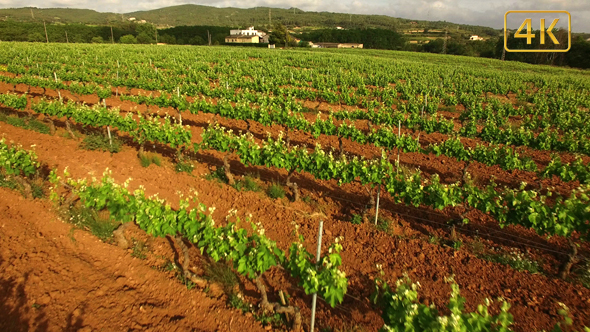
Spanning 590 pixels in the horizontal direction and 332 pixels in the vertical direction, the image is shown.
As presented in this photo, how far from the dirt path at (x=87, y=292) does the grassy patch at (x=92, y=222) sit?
0.17 m

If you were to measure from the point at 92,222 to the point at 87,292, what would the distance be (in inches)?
79.3

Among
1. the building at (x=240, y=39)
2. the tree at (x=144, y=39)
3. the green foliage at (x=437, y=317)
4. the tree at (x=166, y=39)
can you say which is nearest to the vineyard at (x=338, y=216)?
the green foliage at (x=437, y=317)

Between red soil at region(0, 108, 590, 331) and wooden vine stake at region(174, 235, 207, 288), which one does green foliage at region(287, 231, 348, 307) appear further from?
wooden vine stake at region(174, 235, 207, 288)

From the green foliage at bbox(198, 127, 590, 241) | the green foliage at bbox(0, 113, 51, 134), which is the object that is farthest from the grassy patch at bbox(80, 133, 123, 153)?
the green foliage at bbox(198, 127, 590, 241)

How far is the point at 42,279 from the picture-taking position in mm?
5547

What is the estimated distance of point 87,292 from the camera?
540 centimetres

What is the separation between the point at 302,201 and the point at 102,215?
4785mm

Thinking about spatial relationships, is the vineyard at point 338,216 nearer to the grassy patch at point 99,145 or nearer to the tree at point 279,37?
the grassy patch at point 99,145

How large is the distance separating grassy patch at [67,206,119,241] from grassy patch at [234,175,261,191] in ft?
10.1

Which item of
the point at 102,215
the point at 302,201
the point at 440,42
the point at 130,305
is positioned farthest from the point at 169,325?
the point at 440,42

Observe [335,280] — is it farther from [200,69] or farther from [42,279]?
[200,69]

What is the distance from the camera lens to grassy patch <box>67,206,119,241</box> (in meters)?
6.78

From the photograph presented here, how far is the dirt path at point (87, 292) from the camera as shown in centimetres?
494

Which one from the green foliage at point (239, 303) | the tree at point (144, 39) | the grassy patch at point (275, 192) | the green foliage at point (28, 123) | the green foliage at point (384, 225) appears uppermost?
the tree at point (144, 39)
